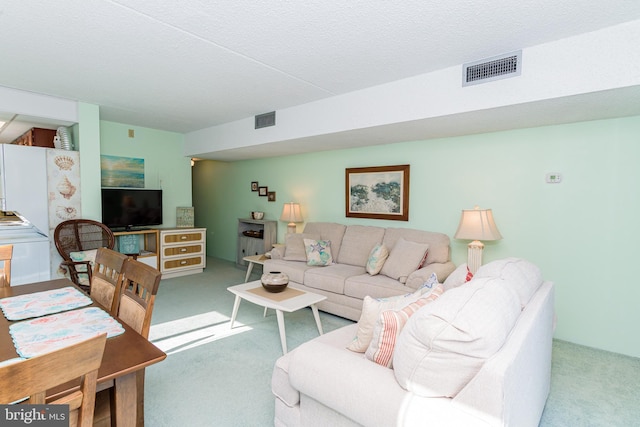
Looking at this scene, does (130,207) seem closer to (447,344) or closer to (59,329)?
(59,329)

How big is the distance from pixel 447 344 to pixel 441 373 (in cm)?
11

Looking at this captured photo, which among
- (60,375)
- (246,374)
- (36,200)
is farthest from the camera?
(36,200)

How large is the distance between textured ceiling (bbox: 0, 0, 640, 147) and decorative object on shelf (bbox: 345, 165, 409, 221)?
1.28 metres

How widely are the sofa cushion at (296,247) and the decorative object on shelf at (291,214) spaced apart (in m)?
0.53

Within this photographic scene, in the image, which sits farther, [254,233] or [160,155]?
[254,233]

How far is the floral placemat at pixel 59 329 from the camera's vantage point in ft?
4.08

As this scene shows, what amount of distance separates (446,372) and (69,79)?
398 cm

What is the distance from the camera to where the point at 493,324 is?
4.22 feet

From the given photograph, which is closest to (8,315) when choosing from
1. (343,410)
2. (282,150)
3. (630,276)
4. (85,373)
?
(85,373)

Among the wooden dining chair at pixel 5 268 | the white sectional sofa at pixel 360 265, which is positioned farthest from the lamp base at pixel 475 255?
the wooden dining chair at pixel 5 268

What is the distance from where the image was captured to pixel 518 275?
Result: 190 cm

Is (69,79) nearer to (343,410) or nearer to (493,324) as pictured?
(343,410)

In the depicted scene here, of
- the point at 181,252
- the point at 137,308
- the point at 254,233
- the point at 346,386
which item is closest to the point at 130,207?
the point at 181,252

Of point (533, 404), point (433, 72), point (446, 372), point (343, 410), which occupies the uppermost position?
point (433, 72)
